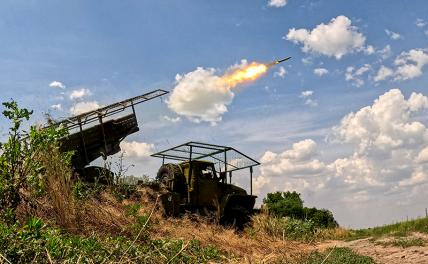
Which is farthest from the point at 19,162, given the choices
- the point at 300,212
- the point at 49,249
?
the point at 300,212

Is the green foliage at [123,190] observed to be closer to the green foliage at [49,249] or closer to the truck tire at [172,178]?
the truck tire at [172,178]

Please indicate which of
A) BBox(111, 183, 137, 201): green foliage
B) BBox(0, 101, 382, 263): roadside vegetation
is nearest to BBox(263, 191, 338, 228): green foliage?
BBox(111, 183, 137, 201): green foliage

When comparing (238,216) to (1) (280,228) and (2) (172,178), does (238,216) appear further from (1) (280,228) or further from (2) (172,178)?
(2) (172,178)

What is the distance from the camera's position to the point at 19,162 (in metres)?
7.38

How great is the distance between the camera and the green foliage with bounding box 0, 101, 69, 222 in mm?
7094

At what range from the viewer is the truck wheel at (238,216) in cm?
1808

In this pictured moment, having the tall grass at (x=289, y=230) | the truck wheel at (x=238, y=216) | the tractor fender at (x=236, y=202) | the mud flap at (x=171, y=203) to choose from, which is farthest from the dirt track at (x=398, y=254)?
the mud flap at (x=171, y=203)

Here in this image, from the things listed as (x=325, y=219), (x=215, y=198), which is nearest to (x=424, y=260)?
(x=215, y=198)

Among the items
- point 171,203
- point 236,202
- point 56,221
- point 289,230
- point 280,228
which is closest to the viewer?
point 56,221

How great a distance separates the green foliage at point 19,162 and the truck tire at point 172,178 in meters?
10.4

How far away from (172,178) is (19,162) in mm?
11065

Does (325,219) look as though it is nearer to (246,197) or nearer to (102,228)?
(246,197)

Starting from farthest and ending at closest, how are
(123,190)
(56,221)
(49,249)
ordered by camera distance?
1. (123,190)
2. (56,221)
3. (49,249)

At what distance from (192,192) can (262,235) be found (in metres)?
3.95
